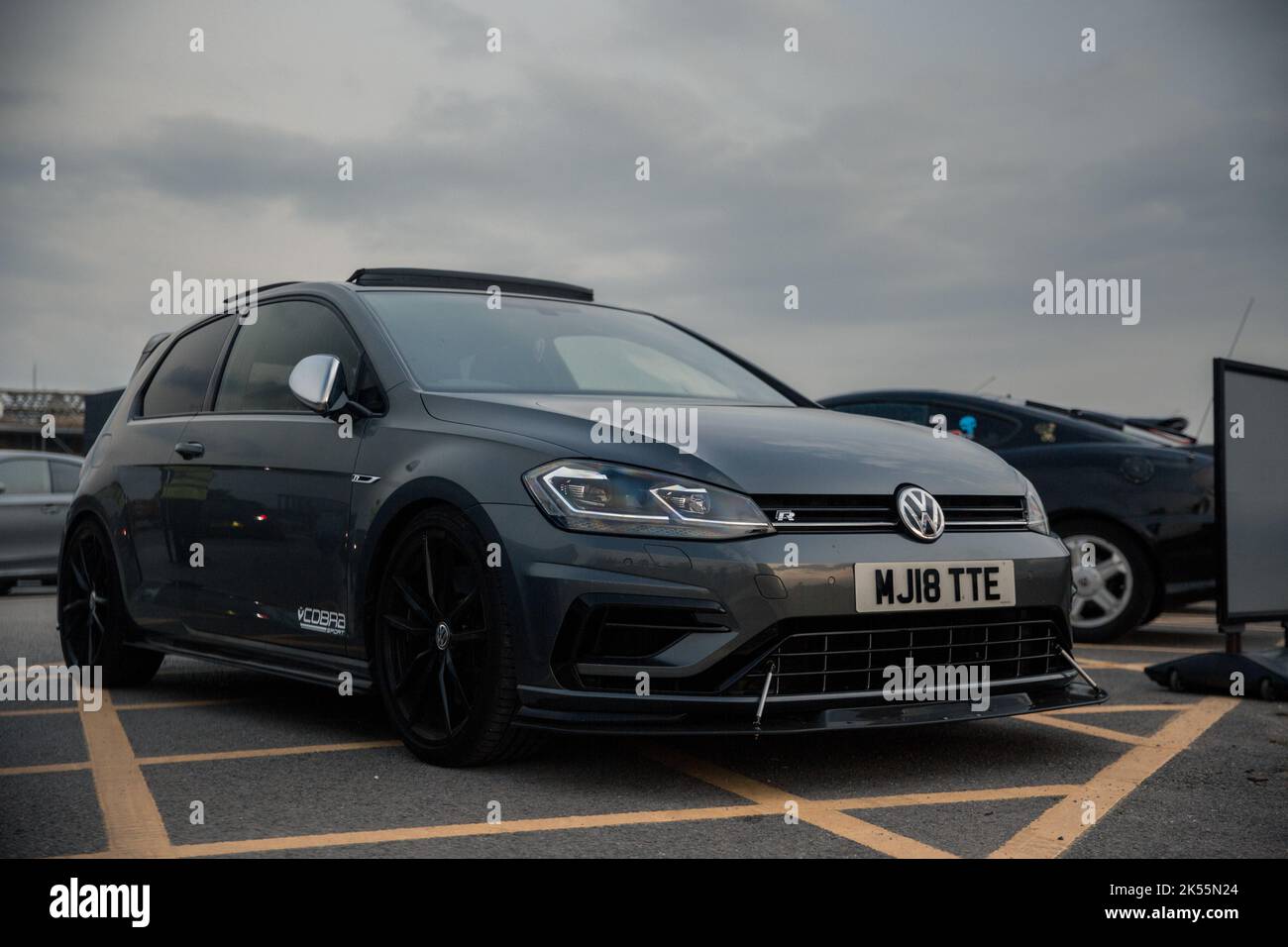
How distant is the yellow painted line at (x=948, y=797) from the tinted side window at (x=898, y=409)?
182 inches

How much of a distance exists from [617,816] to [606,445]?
3.31 feet

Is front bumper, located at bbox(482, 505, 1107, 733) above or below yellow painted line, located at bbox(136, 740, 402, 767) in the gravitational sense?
above

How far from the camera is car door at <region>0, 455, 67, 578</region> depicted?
12945 millimetres

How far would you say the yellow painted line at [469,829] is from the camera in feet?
11.0

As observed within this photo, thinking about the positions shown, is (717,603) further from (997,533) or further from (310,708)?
(310,708)

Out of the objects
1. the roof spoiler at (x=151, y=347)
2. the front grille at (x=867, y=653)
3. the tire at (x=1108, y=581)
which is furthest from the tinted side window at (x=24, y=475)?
the front grille at (x=867, y=653)

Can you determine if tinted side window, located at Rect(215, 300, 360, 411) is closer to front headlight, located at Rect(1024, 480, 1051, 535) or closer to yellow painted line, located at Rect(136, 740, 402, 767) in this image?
yellow painted line, located at Rect(136, 740, 402, 767)

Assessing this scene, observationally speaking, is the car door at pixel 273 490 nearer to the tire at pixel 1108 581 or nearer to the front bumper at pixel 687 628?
the front bumper at pixel 687 628

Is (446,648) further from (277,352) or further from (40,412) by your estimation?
(40,412)

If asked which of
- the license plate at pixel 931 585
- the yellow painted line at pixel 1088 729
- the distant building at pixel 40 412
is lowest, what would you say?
the yellow painted line at pixel 1088 729

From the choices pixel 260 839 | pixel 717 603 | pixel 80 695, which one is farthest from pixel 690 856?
pixel 80 695

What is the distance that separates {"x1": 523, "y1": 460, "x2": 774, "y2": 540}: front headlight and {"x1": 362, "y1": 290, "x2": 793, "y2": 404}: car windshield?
78 cm

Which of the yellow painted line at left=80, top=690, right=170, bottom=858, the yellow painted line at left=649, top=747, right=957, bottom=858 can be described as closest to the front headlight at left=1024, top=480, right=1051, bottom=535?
the yellow painted line at left=649, top=747, right=957, bottom=858

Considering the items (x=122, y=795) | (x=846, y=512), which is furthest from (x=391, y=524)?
(x=846, y=512)
